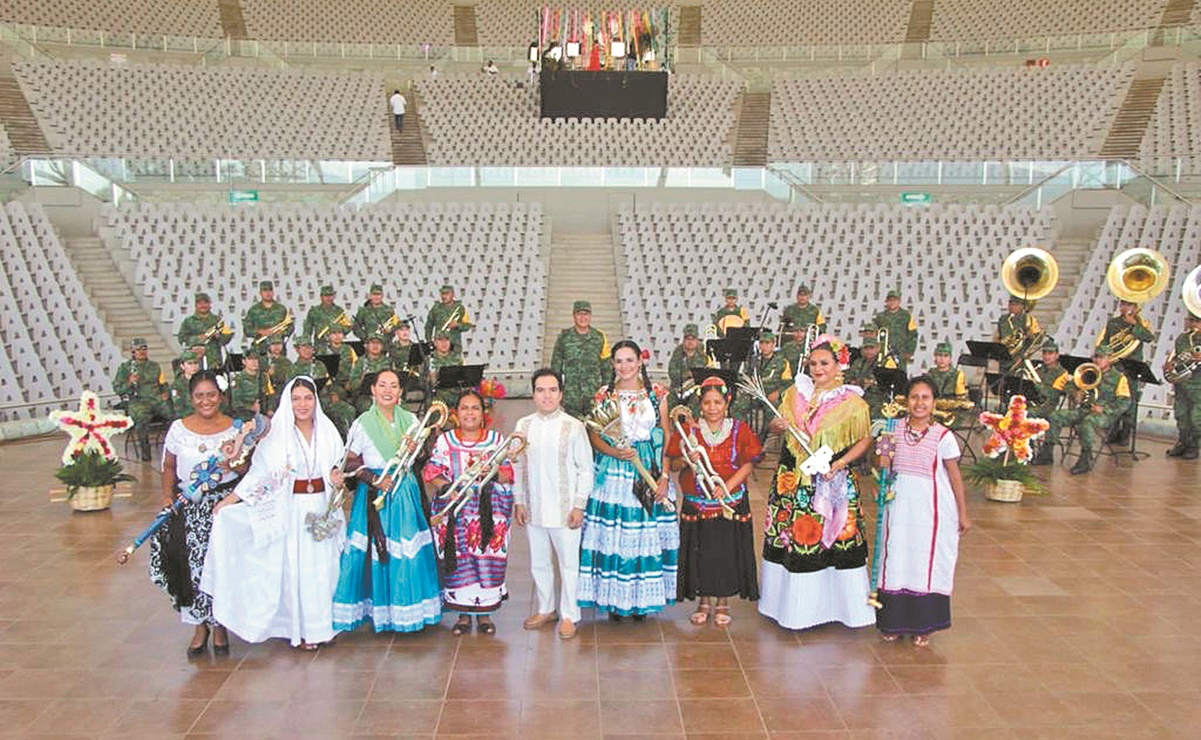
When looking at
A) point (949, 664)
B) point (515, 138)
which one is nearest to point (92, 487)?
point (949, 664)

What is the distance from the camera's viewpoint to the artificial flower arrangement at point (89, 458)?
8.27 meters

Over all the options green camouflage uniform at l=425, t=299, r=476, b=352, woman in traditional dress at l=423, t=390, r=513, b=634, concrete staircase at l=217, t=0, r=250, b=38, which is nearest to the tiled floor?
woman in traditional dress at l=423, t=390, r=513, b=634

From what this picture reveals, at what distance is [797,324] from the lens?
12383 mm

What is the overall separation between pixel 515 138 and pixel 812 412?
19723 millimetres

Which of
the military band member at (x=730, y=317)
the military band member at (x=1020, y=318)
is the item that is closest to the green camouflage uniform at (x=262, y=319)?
the military band member at (x=730, y=317)

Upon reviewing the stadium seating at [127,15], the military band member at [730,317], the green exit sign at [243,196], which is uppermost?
the stadium seating at [127,15]

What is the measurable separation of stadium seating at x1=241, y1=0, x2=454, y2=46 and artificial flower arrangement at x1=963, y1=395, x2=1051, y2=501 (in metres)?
25.0

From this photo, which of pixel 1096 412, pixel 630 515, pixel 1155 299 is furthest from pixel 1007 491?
pixel 1155 299

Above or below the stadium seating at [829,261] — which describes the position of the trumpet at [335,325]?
below

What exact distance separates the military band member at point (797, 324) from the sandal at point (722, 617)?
18.3ft

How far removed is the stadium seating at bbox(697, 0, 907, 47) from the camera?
29500mm

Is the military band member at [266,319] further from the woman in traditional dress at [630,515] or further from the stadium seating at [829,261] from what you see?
the woman in traditional dress at [630,515]

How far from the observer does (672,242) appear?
18594 mm

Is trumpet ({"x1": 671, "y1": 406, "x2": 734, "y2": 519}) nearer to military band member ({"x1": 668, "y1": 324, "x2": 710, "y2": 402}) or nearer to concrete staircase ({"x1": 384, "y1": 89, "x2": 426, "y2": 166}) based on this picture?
military band member ({"x1": 668, "y1": 324, "x2": 710, "y2": 402})
